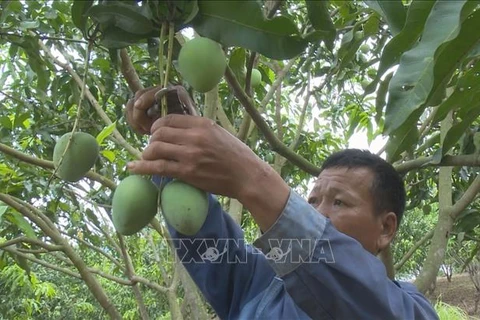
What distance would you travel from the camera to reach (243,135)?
1.75m

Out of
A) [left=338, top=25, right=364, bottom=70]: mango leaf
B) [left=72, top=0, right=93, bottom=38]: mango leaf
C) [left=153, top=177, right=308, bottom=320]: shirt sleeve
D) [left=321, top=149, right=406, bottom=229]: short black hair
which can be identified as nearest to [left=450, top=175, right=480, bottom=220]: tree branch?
[left=321, top=149, right=406, bottom=229]: short black hair

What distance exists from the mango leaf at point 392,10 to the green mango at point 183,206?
338 millimetres

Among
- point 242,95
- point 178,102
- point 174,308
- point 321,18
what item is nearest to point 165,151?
point 178,102

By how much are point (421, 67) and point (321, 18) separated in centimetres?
13

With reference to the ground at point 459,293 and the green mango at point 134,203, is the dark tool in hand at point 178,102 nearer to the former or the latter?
the green mango at point 134,203

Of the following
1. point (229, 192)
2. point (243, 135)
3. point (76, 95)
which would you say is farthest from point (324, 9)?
point (76, 95)

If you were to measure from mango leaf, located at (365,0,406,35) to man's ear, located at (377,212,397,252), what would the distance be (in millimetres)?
631

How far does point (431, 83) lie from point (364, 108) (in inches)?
93.0

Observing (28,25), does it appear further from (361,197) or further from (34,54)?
(361,197)

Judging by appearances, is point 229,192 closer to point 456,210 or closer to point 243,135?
point 243,135

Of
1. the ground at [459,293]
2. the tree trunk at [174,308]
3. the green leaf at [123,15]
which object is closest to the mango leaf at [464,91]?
the green leaf at [123,15]

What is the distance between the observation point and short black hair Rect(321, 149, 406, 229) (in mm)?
1359

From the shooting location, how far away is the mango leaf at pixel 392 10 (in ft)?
2.63

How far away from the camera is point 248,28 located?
712 millimetres
